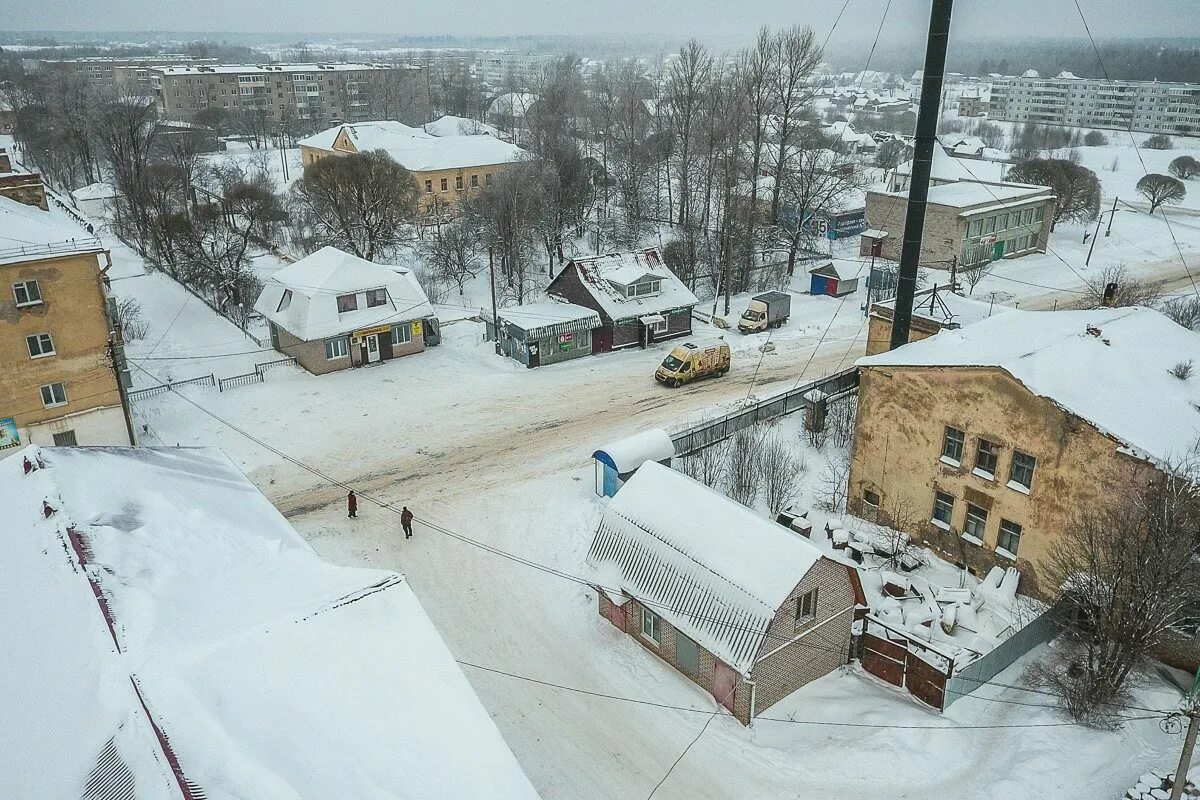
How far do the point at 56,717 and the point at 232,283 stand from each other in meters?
37.8

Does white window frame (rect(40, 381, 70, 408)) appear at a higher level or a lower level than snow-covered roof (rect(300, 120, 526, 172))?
lower

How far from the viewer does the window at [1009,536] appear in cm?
A: 2131

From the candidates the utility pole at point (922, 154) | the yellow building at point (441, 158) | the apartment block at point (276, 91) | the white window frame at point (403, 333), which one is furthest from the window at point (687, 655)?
the apartment block at point (276, 91)

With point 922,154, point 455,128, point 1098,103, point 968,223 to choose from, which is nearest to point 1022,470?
point 922,154

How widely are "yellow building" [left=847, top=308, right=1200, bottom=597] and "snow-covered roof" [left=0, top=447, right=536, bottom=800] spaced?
15.1m

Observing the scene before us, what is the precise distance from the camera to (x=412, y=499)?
26.2 meters

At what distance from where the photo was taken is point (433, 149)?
68.4 meters

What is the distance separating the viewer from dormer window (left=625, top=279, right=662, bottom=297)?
39.8m

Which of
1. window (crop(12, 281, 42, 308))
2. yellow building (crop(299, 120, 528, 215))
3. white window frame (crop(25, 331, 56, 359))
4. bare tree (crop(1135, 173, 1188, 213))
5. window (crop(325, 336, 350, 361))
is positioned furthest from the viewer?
bare tree (crop(1135, 173, 1188, 213))

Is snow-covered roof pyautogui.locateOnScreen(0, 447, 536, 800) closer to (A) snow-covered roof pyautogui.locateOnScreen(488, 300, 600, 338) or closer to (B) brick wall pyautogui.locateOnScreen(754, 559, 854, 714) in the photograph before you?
(B) brick wall pyautogui.locateOnScreen(754, 559, 854, 714)

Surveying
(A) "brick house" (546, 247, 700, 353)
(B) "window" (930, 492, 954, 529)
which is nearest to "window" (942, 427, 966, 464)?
(B) "window" (930, 492, 954, 529)

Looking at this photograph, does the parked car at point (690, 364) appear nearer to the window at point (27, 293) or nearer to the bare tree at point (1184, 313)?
the bare tree at point (1184, 313)

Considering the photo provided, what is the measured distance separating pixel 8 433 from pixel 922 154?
30990mm

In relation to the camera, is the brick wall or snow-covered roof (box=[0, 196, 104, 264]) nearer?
the brick wall
